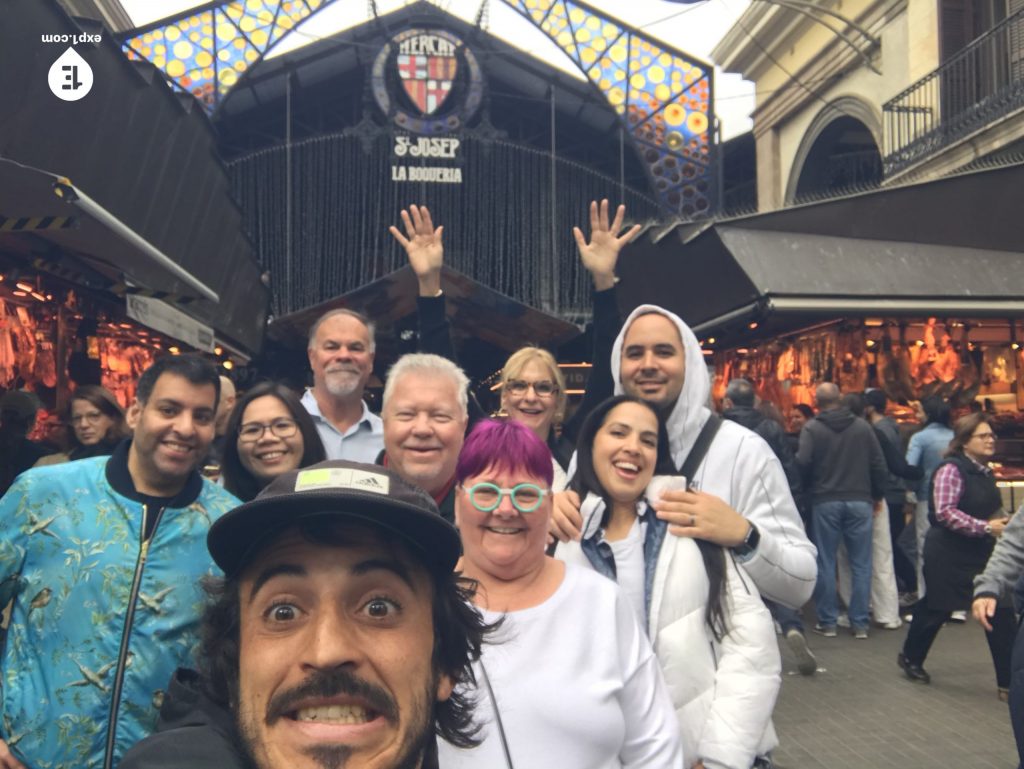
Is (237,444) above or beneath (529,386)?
beneath

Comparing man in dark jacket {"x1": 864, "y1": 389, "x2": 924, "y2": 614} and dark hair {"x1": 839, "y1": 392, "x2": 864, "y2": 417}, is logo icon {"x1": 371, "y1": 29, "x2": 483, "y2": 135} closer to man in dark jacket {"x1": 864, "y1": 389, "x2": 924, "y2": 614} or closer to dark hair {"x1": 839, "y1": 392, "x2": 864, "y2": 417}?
man in dark jacket {"x1": 864, "y1": 389, "x2": 924, "y2": 614}

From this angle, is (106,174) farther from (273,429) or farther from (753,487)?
(753,487)

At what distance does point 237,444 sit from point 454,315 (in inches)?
359

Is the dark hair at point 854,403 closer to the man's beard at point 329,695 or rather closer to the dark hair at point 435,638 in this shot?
the dark hair at point 435,638

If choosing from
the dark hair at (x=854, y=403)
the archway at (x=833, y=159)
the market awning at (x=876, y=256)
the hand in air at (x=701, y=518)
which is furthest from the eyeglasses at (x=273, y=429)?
the archway at (x=833, y=159)

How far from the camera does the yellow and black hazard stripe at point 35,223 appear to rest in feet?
19.2

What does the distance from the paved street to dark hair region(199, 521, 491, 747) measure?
4.15 m

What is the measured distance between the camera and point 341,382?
417cm

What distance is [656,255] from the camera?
1238 centimetres

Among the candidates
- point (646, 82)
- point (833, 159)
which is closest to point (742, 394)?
point (646, 82)

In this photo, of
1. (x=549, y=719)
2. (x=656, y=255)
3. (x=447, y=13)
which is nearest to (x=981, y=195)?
(x=656, y=255)

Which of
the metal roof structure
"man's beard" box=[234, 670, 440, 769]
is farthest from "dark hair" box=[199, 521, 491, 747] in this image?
the metal roof structure

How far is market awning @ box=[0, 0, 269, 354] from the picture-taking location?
19.1 feet

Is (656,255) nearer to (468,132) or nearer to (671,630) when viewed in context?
(468,132)
